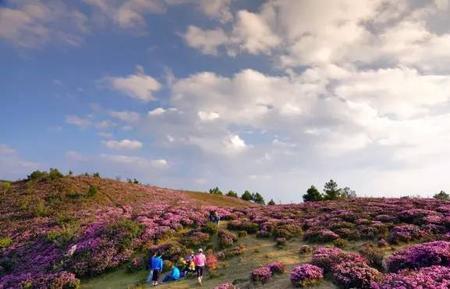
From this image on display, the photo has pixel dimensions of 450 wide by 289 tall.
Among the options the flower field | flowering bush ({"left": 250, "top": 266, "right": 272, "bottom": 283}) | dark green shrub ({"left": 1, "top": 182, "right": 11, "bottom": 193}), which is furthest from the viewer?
dark green shrub ({"left": 1, "top": 182, "right": 11, "bottom": 193})

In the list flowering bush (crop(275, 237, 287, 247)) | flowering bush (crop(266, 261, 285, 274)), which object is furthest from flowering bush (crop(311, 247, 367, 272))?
flowering bush (crop(275, 237, 287, 247))

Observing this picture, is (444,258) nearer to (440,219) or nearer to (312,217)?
(440,219)

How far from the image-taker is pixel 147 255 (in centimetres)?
3438

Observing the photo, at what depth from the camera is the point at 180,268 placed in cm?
3069

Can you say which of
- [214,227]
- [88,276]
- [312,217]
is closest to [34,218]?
[88,276]

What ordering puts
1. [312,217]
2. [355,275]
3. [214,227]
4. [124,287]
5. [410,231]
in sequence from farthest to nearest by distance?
[312,217]
[214,227]
[410,231]
[124,287]
[355,275]

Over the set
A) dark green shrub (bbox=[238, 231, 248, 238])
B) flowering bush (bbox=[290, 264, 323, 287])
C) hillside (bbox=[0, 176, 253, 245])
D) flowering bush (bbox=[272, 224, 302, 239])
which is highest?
hillside (bbox=[0, 176, 253, 245])

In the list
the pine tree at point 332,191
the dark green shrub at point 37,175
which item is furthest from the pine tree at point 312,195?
the dark green shrub at point 37,175

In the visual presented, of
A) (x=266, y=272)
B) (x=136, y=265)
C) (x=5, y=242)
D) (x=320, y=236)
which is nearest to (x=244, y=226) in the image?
(x=320, y=236)

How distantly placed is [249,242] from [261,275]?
1001 centimetres

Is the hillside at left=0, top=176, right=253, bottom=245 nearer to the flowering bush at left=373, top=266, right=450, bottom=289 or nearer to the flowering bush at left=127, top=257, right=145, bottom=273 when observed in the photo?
the flowering bush at left=127, top=257, right=145, bottom=273

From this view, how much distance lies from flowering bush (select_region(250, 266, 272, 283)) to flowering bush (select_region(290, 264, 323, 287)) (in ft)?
5.85

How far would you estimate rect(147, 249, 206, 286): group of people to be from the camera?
92.1 ft

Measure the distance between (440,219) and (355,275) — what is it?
16264mm
